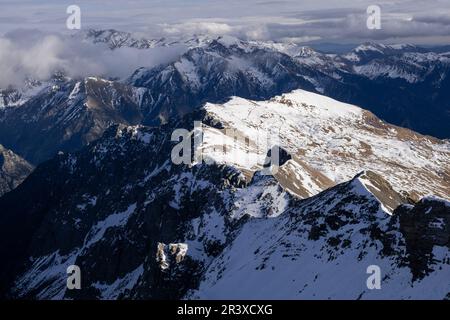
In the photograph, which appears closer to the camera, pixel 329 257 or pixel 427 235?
pixel 427 235

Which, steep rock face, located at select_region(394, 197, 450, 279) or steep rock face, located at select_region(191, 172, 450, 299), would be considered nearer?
steep rock face, located at select_region(394, 197, 450, 279)

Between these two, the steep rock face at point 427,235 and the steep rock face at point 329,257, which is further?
the steep rock face at point 329,257

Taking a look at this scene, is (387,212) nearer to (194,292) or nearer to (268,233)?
(268,233)

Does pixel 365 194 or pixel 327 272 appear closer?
pixel 327 272

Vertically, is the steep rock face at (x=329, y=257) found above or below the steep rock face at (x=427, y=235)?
below

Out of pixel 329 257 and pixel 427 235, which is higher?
pixel 427 235

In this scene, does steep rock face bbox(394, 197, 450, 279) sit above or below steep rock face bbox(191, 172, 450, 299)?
above

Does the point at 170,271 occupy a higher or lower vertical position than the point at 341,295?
lower

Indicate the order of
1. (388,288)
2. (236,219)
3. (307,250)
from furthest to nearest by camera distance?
1. (236,219)
2. (307,250)
3. (388,288)

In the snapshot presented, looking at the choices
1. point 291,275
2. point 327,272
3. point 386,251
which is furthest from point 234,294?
point 386,251
